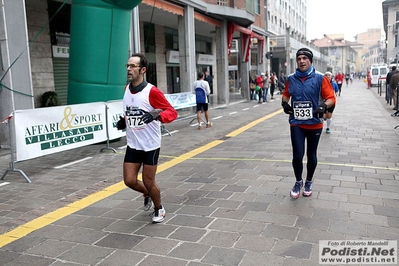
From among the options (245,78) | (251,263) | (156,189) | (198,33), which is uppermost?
(198,33)

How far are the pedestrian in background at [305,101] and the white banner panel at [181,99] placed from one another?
7.21 metres

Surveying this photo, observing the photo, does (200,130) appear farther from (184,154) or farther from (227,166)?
(227,166)

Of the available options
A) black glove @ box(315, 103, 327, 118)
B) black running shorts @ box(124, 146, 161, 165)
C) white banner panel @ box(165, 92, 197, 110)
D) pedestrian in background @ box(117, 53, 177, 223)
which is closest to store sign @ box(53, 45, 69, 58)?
white banner panel @ box(165, 92, 197, 110)

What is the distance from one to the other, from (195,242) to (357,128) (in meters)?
8.48

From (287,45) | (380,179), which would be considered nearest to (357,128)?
(380,179)

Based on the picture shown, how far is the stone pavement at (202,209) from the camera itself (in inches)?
137

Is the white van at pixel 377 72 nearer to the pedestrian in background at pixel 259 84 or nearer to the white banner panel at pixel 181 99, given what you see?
the pedestrian in background at pixel 259 84

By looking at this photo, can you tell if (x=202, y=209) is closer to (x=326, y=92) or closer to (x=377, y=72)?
(x=326, y=92)

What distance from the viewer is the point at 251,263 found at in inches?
125

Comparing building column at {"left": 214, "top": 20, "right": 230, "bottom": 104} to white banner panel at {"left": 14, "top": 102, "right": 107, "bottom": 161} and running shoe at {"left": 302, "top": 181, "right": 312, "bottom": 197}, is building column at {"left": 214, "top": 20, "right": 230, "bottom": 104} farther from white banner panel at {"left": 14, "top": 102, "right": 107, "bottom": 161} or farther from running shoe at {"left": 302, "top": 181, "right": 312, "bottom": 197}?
running shoe at {"left": 302, "top": 181, "right": 312, "bottom": 197}

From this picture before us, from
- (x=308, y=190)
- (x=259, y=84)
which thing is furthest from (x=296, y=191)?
(x=259, y=84)

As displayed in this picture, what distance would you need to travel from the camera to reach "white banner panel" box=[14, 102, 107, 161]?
20.9ft

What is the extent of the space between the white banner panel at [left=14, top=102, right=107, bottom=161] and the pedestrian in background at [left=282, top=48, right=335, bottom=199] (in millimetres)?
4328

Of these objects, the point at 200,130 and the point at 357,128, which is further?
the point at 200,130
